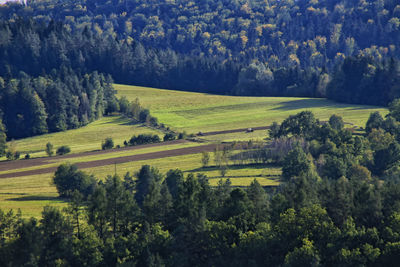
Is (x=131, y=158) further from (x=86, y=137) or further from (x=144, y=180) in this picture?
(x=86, y=137)

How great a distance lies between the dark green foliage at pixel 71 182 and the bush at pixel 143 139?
48260 mm

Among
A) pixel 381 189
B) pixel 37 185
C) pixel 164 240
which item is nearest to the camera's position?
pixel 164 240

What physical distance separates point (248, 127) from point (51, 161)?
199 feet

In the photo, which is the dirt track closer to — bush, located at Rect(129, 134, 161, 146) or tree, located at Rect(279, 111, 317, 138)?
bush, located at Rect(129, 134, 161, 146)

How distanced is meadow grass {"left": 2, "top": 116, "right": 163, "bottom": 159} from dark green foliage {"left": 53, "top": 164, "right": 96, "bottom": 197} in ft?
137

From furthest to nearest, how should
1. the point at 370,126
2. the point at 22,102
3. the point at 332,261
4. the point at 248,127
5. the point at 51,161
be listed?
the point at 22,102 < the point at 248,127 < the point at 370,126 < the point at 51,161 < the point at 332,261

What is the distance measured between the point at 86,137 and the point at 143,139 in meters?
22.4

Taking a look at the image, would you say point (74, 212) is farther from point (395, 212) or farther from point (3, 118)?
point (3, 118)

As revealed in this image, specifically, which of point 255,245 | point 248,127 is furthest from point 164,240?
point 248,127

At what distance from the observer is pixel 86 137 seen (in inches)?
6969

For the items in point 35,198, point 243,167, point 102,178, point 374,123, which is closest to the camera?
point 35,198

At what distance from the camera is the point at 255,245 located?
75.4 metres

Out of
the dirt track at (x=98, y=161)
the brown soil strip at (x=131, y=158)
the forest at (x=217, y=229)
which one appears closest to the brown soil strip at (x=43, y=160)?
the dirt track at (x=98, y=161)

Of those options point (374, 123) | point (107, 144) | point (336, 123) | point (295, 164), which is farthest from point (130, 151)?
point (374, 123)
